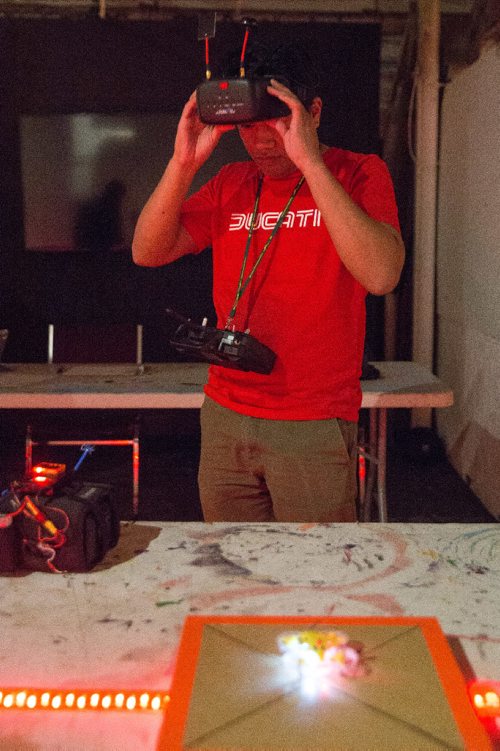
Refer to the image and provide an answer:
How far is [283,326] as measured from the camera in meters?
1.38

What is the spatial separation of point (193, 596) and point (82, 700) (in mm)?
248

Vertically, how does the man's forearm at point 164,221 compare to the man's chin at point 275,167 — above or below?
below

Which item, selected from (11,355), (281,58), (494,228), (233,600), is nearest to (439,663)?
(233,600)

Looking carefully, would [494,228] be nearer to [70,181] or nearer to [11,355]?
[70,181]

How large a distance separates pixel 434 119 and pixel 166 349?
84.4 inches

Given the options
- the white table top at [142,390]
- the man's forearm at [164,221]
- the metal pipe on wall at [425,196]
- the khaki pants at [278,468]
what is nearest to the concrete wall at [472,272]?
the metal pipe on wall at [425,196]

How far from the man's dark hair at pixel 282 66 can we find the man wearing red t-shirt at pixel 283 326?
0.04ft

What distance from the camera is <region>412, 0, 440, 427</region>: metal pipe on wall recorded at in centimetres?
429

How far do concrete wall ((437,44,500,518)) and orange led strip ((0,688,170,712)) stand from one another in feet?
9.59

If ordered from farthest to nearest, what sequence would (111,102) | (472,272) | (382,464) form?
1. (111,102)
2. (472,272)
3. (382,464)

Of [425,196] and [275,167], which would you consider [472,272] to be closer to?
[425,196]

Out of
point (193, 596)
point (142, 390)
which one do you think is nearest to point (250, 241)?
point (193, 596)

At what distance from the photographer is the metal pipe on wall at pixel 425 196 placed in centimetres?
429

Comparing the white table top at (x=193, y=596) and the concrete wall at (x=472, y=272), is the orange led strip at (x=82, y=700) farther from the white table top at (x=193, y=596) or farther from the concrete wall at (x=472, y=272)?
the concrete wall at (x=472, y=272)
